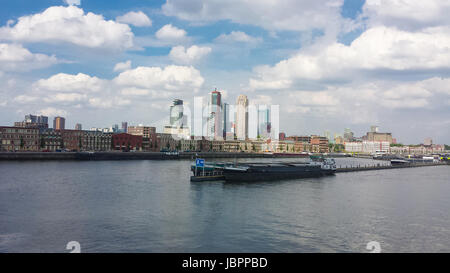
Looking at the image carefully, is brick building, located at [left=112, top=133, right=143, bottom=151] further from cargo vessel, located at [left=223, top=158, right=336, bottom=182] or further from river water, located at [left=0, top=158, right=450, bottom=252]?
river water, located at [left=0, top=158, right=450, bottom=252]

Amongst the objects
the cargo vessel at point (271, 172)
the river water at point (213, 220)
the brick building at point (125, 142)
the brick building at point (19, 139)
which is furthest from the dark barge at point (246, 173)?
the brick building at point (125, 142)

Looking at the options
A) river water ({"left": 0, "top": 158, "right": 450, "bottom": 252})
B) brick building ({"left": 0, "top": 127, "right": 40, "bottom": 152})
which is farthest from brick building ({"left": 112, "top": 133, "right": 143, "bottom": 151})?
river water ({"left": 0, "top": 158, "right": 450, "bottom": 252})

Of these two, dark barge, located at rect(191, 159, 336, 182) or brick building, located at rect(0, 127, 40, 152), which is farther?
brick building, located at rect(0, 127, 40, 152)

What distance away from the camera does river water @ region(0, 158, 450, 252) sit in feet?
79.2

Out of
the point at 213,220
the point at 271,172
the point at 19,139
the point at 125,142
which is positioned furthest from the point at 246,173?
the point at 125,142

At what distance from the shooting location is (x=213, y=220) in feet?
104

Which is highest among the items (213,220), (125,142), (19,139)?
(19,139)

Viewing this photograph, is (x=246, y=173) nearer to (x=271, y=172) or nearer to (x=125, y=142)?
(x=271, y=172)

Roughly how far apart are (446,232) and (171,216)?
79.0ft
